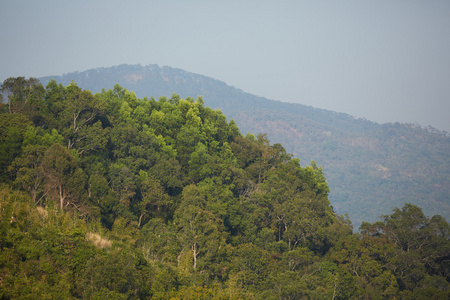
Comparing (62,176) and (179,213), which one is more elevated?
(62,176)

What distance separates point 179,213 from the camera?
126 ft

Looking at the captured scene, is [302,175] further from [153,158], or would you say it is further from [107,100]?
[107,100]

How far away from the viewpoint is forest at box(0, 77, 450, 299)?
2825cm

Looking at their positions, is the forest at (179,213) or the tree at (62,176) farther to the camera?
the tree at (62,176)

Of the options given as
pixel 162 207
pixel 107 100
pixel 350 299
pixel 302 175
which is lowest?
pixel 350 299

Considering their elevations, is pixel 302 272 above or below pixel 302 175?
below

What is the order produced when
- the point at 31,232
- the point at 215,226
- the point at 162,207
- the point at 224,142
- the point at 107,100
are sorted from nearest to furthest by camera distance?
the point at 31,232 → the point at 215,226 → the point at 162,207 → the point at 107,100 → the point at 224,142

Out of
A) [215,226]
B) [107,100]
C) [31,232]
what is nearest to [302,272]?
[215,226]

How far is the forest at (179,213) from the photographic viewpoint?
2825 centimetres

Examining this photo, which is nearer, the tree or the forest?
the forest

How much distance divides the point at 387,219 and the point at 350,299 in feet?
36.0

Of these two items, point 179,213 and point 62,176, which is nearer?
point 62,176

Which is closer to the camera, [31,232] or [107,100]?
[31,232]

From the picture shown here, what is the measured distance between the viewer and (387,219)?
43125 millimetres
